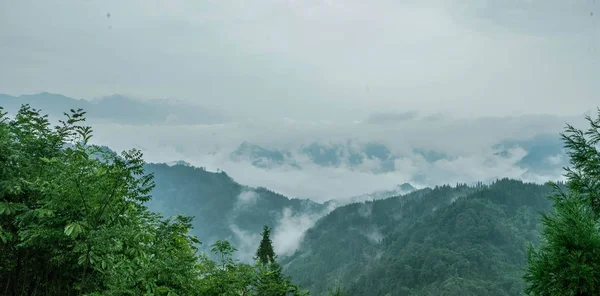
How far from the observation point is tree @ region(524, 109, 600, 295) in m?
19.5

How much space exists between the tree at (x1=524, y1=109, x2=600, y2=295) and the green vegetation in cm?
1406

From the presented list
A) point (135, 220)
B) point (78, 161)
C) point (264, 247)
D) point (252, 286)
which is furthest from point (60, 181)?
point (264, 247)

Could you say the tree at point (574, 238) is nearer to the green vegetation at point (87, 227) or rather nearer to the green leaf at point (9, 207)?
the green vegetation at point (87, 227)

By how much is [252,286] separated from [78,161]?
28.2 ft

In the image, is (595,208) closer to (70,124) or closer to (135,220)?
(135,220)

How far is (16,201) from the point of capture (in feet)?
49.9

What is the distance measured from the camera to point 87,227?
1248 cm

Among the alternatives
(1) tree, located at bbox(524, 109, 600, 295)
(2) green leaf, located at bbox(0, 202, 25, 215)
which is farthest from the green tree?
(1) tree, located at bbox(524, 109, 600, 295)

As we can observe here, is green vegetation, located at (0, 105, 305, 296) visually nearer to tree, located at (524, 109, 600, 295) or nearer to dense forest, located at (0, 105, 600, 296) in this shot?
dense forest, located at (0, 105, 600, 296)

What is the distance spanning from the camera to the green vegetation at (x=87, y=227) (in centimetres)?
1266

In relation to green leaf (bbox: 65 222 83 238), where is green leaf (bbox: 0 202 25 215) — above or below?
above

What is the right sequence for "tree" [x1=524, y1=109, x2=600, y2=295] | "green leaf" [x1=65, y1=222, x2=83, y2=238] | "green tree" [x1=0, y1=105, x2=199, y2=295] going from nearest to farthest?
1. "green leaf" [x1=65, y1=222, x2=83, y2=238]
2. "green tree" [x1=0, y1=105, x2=199, y2=295]
3. "tree" [x1=524, y1=109, x2=600, y2=295]

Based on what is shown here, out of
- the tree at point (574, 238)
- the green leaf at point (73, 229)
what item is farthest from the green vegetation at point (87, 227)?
the tree at point (574, 238)

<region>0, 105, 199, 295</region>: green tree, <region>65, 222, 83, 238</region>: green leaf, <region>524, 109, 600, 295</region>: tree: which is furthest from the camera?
<region>524, 109, 600, 295</region>: tree
